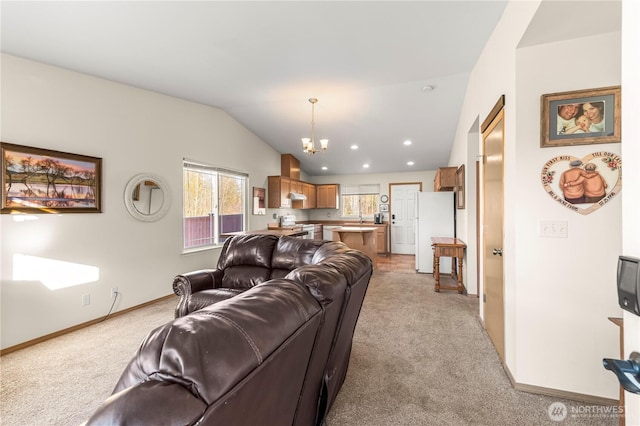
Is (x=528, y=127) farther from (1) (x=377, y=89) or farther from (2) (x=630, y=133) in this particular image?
(1) (x=377, y=89)

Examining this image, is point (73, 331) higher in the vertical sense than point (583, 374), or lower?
lower

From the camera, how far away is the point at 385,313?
3.38m

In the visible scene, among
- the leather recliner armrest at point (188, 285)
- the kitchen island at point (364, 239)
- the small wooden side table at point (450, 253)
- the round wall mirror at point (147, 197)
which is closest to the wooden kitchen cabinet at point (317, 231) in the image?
the kitchen island at point (364, 239)

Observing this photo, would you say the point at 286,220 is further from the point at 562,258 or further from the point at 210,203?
the point at 562,258

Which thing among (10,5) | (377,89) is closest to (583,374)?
(377,89)

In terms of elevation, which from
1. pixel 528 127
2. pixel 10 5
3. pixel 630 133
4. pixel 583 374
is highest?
pixel 10 5

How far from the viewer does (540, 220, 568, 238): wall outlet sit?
1.85 m

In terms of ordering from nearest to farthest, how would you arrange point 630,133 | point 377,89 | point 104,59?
point 630,133, point 104,59, point 377,89

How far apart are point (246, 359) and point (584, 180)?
89.6 inches

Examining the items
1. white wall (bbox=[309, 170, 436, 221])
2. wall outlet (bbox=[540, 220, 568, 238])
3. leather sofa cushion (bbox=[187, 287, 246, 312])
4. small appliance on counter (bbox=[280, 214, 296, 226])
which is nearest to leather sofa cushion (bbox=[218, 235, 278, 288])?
leather sofa cushion (bbox=[187, 287, 246, 312])

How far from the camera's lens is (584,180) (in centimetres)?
180

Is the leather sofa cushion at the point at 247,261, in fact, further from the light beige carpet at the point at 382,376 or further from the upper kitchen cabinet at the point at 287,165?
the upper kitchen cabinet at the point at 287,165

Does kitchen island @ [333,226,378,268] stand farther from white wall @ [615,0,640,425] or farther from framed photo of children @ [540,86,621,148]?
white wall @ [615,0,640,425]

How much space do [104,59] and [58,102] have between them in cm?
66
